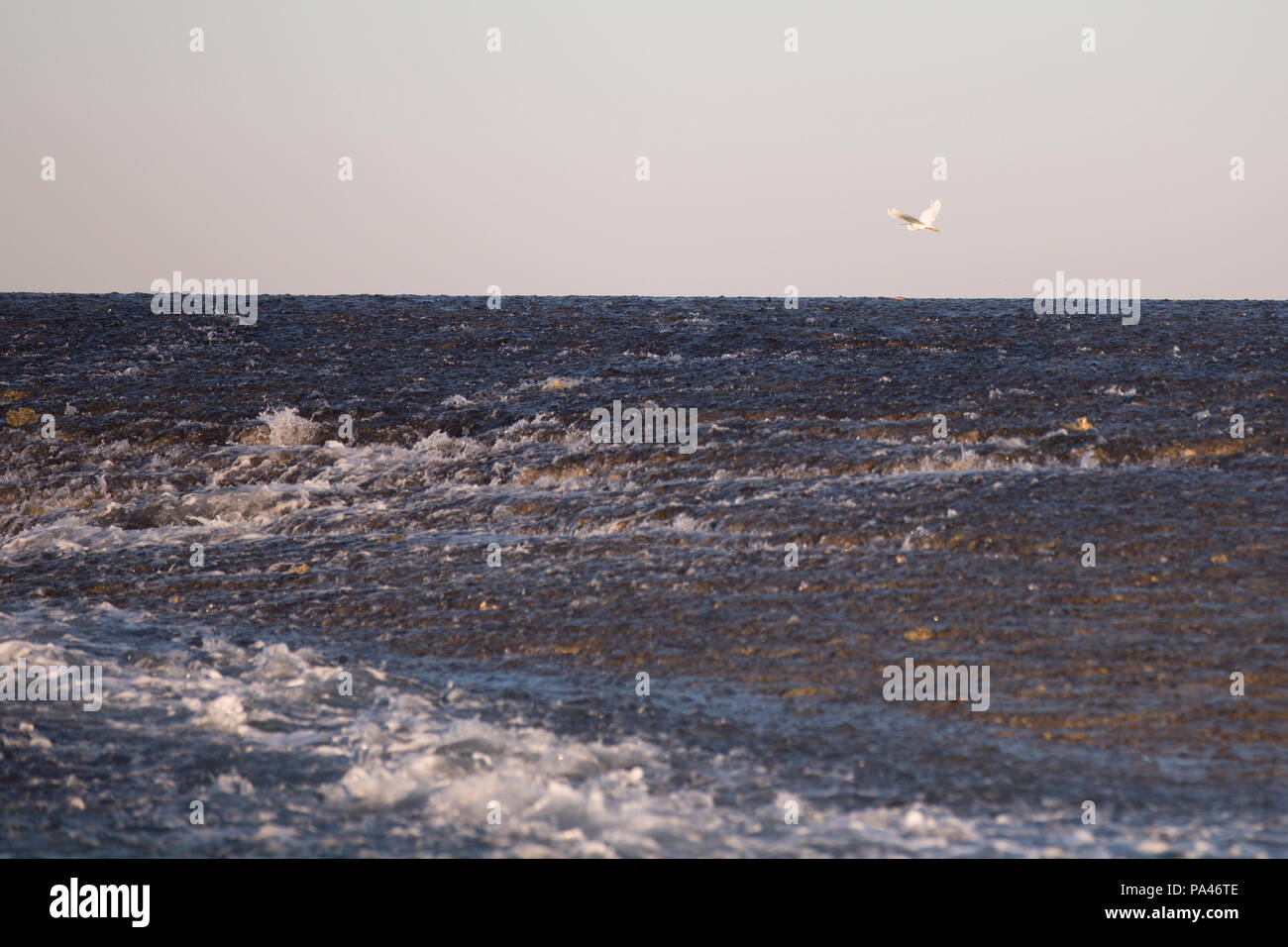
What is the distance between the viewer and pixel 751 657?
11.3m

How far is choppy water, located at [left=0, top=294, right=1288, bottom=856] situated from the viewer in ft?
26.6

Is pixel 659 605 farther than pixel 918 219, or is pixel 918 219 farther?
pixel 918 219

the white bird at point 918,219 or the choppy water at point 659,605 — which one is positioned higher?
the white bird at point 918,219

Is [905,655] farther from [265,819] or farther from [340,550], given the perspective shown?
[340,550]

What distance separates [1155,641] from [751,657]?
3.77 metres

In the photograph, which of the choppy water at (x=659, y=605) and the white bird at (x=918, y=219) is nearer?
the choppy water at (x=659, y=605)

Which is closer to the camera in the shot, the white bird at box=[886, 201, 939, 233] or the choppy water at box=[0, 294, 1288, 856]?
the choppy water at box=[0, 294, 1288, 856]

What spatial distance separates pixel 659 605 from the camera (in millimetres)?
12609

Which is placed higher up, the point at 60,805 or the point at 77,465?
the point at 77,465

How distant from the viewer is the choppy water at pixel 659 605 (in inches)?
320

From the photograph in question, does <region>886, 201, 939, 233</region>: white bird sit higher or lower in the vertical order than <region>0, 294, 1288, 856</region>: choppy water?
higher
